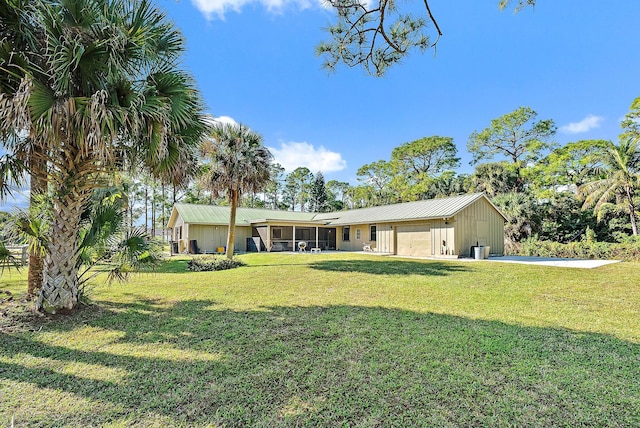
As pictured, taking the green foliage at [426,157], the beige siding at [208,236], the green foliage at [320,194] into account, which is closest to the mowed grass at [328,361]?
the beige siding at [208,236]

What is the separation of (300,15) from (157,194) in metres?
37.5

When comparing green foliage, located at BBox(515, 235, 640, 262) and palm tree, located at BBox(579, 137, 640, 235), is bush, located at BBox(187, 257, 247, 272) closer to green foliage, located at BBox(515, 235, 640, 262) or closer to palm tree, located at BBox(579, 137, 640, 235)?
green foliage, located at BBox(515, 235, 640, 262)

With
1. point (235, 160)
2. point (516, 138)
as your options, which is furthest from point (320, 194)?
point (235, 160)

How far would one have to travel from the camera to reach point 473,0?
5.10 m

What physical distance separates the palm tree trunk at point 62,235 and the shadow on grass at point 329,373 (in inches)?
27.3

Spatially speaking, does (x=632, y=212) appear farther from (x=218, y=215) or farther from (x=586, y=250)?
(x=218, y=215)

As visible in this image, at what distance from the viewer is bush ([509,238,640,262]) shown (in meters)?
14.5

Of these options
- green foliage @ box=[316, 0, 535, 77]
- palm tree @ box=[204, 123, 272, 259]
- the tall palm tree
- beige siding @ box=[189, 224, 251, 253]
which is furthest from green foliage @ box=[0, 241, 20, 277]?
beige siding @ box=[189, 224, 251, 253]

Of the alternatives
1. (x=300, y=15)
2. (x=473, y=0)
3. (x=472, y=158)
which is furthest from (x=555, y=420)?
(x=472, y=158)

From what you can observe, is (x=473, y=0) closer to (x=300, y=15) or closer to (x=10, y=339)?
(x=300, y=15)

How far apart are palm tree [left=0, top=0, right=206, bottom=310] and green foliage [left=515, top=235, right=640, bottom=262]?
1878 cm

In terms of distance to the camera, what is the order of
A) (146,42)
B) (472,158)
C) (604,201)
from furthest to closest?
(472,158), (604,201), (146,42)

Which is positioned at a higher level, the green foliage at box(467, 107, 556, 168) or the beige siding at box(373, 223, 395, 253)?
the green foliage at box(467, 107, 556, 168)

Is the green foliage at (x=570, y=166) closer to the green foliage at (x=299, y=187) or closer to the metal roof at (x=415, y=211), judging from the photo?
the metal roof at (x=415, y=211)
